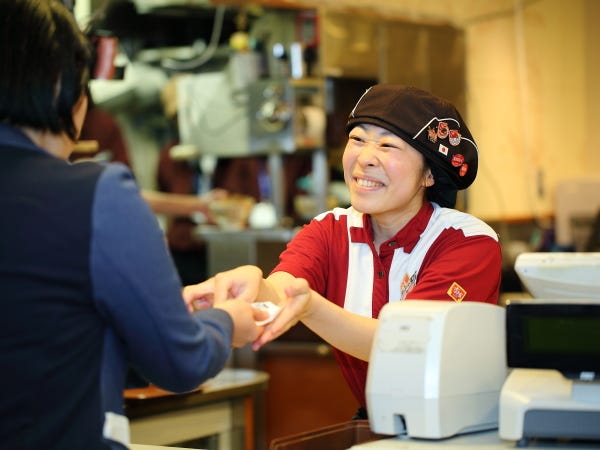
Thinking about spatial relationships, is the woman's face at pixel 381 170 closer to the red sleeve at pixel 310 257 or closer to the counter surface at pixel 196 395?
the red sleeve at pixel 310 257

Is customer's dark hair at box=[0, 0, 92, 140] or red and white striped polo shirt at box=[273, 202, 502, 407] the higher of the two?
customer's dark hair at box=[0, 0, 92, 140]

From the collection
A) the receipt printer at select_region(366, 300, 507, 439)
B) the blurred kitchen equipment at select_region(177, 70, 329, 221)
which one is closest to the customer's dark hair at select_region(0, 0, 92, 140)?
the receipt printer at select_region(366, 300, 507, 439)

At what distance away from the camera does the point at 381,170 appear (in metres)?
2.17

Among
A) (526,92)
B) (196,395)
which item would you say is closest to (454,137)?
(196,395)

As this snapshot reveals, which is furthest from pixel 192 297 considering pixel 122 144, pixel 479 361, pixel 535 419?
pixel 122 144

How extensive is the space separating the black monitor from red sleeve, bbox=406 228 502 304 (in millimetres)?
367

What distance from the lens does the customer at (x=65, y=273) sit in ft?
4.24

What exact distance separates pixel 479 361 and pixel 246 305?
0.43 metres

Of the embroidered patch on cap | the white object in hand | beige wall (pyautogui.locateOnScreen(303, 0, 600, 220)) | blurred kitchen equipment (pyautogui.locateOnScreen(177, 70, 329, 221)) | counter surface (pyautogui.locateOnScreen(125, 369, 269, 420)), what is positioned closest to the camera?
the white object in hand

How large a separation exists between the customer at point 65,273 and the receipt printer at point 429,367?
0.37 m

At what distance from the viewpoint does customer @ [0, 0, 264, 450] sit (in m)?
1.29

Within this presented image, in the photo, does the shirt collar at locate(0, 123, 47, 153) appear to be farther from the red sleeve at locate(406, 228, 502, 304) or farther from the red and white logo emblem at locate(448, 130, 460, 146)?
the red and white logo emblem at locate(448, 130, 460, 146)

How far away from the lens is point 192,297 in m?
1.85

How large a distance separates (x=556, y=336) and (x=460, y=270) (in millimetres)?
444
